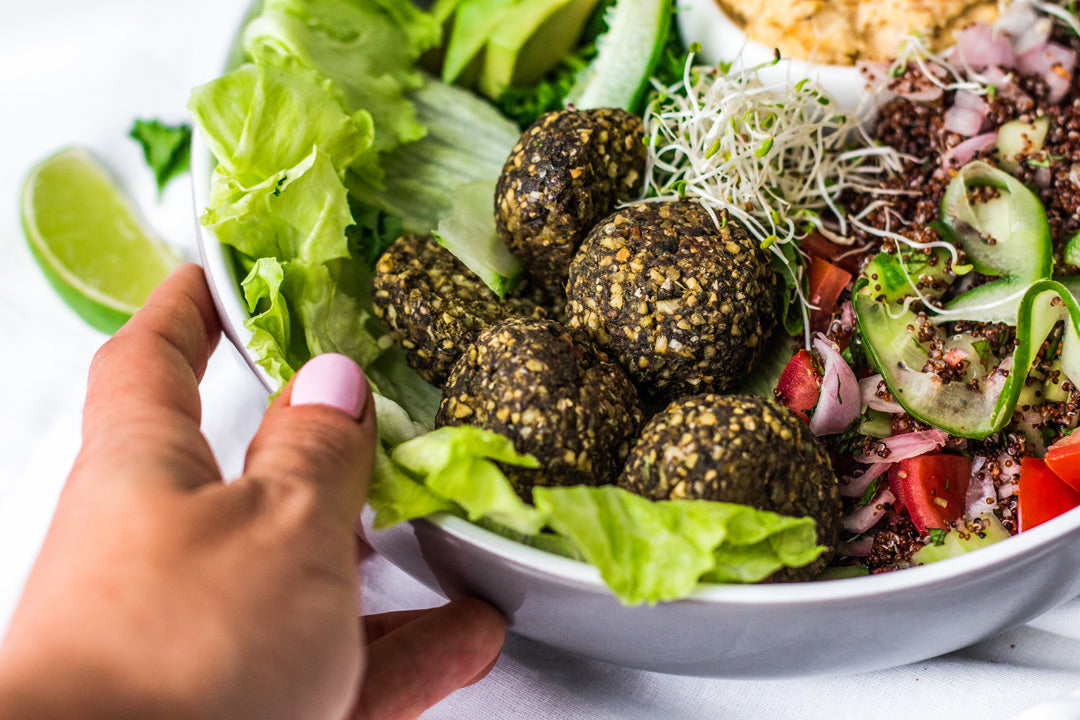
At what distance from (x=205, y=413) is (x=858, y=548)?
187 cm

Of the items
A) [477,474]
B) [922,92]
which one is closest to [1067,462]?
[922,92]

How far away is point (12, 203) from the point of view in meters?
3.21

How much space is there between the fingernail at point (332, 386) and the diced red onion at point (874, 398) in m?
1.13

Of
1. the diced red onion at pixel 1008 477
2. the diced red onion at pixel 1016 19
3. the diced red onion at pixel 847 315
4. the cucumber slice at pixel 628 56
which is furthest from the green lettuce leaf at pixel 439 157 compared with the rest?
the diced red onion at pixel 1008 477

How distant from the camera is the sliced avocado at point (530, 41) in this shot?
274 cm

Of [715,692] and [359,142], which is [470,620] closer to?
[715,692]

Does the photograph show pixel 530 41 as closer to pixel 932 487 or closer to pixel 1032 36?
pixel 1032 36

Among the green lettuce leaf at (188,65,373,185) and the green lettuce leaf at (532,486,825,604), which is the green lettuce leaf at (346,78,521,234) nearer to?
the green lettuce leaf at (188,65,373,185)

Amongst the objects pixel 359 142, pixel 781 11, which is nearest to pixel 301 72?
pixel 359 142

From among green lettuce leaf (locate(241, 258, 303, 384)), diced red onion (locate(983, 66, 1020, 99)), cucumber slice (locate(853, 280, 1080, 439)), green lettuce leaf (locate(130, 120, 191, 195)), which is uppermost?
diced red onion (locate(983, 66, 1020, 99))

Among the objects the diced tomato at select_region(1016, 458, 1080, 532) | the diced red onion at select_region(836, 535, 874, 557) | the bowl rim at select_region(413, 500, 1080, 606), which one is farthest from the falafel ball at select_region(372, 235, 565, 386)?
the diced tomato at select_region(1016, 458, 1080, 532)

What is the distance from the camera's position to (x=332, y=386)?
158 centimetres

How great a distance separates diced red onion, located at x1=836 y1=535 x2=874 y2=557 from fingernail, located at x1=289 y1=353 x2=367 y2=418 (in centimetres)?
106

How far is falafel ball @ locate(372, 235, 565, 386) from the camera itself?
2094mm
